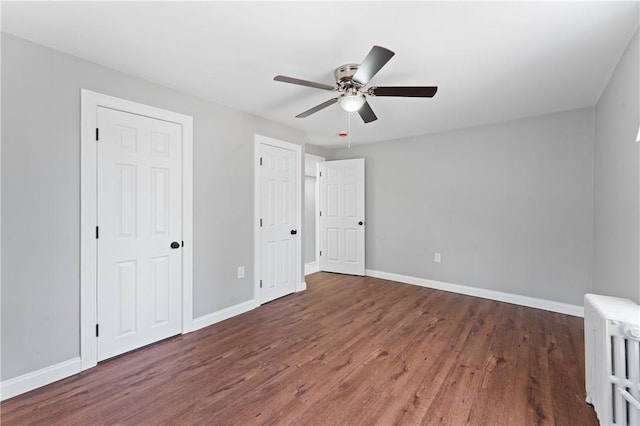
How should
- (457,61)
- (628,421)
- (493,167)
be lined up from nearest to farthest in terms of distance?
(628,421) → (457,61) → (493,167)

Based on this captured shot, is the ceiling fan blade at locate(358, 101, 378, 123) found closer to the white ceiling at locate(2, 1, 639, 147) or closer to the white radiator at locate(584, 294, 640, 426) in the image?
the white ceiling at locate(2, 1, 639, 147)

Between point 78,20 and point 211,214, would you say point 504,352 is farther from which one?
point 78,20

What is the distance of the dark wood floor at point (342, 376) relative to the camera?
1.66m

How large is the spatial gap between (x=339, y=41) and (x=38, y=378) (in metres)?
3.12

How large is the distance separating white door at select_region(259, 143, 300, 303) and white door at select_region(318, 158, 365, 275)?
4.31ft

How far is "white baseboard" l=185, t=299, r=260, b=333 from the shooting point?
281cm

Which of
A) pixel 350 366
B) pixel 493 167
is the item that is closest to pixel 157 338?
pixel 350 366

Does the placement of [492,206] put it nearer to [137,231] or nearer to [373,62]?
[373,62]

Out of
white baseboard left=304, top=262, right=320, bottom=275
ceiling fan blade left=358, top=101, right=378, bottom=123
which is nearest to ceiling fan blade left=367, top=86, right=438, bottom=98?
ceiling fan blade left=358, top=101, right=378, bottom=123

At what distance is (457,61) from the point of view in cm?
212

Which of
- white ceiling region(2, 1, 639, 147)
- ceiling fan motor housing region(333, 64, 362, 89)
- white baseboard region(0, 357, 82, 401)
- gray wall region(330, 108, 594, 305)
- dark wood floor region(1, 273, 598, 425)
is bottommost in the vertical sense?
dark wood floor region(1, 273, 598, 425)

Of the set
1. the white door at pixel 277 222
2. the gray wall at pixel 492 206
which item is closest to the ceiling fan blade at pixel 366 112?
the white door at pixel 277 222

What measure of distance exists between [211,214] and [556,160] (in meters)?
4.11

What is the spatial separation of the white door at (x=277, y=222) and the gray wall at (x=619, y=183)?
3.25m
